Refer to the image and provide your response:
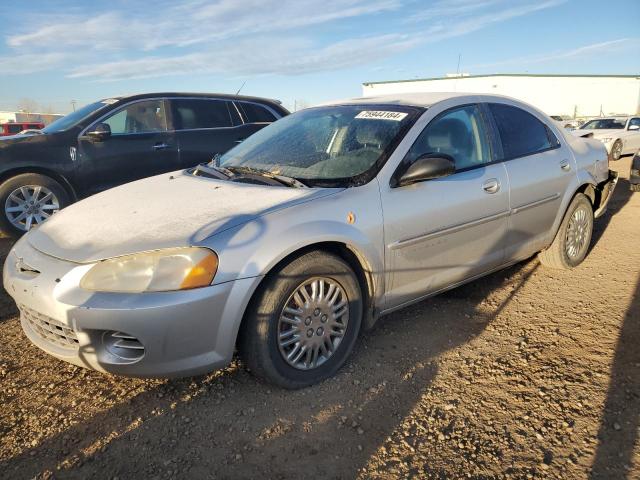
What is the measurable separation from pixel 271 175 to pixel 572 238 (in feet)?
9.73

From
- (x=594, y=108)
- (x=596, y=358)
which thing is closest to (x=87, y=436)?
(x=596, y=358)

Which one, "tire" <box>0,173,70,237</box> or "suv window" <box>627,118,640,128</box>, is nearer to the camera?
"tire" <box>0,173,70,237</box>

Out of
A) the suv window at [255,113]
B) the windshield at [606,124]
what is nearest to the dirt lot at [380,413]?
the suv window at [255,113]

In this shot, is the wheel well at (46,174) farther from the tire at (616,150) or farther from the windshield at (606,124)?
the windshield at (606,124)

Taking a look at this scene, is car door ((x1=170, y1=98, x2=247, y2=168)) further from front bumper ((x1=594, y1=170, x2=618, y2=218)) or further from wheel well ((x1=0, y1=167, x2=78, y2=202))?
front bumper ((x1=594, y1=170, x2=618, y2=218))

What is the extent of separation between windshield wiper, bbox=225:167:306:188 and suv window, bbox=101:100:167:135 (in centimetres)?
324

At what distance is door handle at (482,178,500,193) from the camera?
343 centimetres

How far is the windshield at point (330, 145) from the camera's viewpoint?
3.03 m

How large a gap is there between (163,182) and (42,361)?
135cm

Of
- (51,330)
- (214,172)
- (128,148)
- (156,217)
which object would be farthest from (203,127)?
(51,330)

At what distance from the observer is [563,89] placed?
54.9m

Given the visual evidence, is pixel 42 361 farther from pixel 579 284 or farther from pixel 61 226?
pixel 579 284

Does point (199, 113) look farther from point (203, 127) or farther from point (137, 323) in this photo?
point (137, 323)

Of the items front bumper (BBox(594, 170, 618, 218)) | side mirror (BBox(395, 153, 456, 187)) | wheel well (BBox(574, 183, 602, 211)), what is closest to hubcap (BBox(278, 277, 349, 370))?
side mirror (BBox(395, 153, 456, 187))
